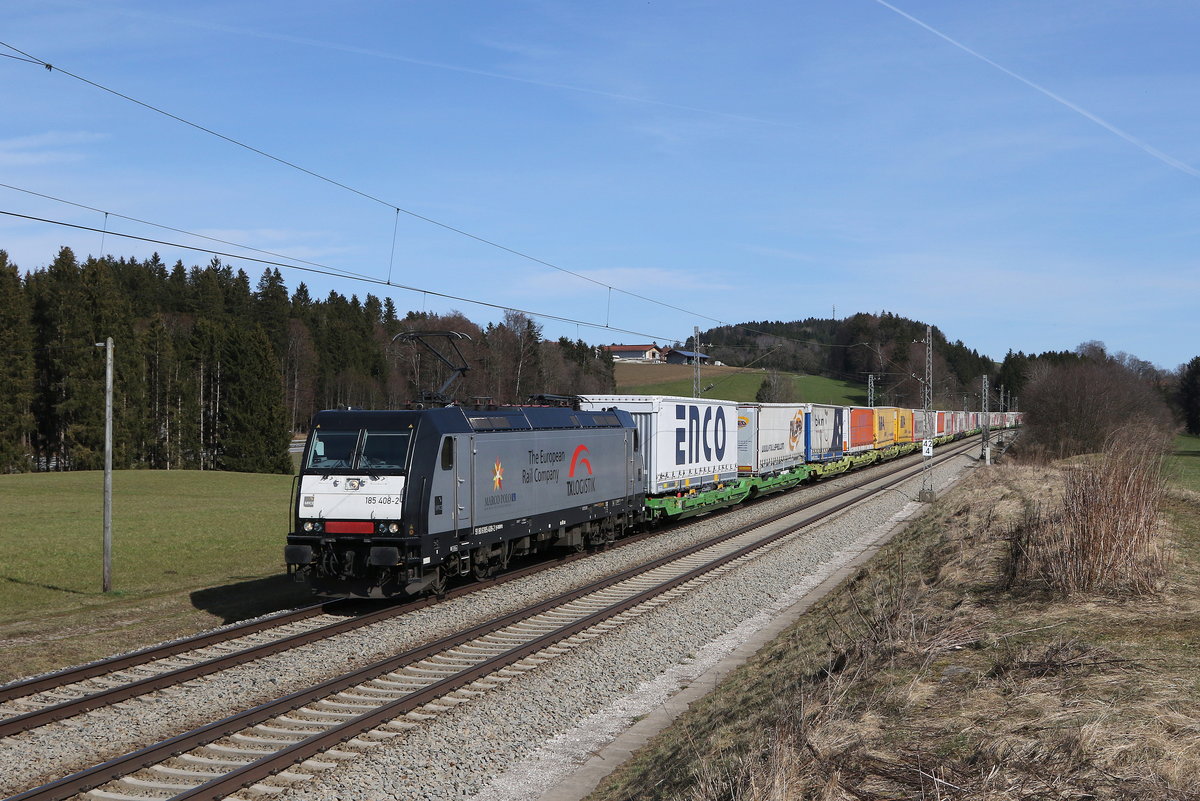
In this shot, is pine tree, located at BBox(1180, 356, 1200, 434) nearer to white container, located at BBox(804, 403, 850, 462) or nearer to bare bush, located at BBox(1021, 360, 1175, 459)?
bare bush, located at BBox(1021, 360, 1175, 459)

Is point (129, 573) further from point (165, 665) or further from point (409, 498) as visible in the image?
point (165, 665)

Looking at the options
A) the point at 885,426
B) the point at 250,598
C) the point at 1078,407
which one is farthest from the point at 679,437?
the point at 885,426

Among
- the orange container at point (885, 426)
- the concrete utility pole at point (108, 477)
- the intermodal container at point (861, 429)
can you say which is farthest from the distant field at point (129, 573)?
the orange container at point (885, 426)

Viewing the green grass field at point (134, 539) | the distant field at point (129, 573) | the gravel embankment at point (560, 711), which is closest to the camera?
the gravel embankment at point (560, 711)

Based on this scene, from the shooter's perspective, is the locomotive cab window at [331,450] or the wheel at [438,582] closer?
the locomotive cab window at [331,450]

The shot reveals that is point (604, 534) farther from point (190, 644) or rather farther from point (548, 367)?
point (548, 367)

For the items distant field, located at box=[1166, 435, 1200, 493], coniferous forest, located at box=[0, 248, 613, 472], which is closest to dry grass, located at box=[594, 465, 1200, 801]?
distant field, located at box=[1166, 435, 1200, 493]

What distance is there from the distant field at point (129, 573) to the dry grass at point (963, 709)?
909 cm

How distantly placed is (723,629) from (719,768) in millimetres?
7696

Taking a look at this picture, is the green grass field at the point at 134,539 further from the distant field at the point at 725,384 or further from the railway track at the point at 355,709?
the distant field at the point at 725,384

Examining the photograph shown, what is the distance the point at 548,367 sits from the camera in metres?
87.6

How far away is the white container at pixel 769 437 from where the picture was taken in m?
34.1

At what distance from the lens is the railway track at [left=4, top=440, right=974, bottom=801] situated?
26.2 feet

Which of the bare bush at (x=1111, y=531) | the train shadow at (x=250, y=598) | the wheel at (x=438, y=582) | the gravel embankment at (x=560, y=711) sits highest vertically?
the bare bush at (x=1111, y=531)
